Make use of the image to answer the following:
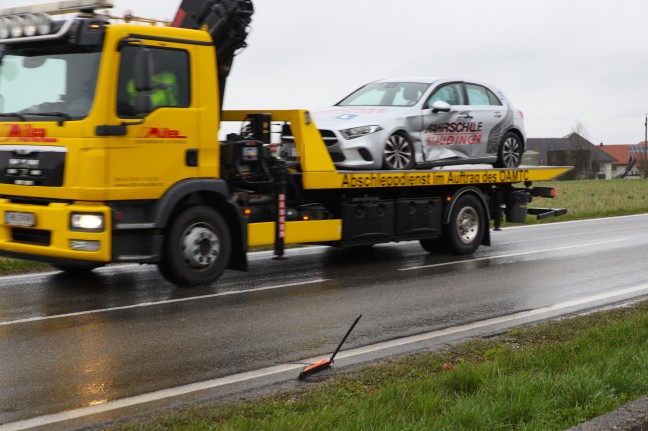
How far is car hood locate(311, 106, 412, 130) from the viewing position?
12170 millimetres

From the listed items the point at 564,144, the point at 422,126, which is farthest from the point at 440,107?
the point at 564,144

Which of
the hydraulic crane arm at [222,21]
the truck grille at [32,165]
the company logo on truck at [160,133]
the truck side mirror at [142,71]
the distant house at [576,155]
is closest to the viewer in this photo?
the truck side mirror at [142,71]

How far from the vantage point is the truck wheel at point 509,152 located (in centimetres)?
1431

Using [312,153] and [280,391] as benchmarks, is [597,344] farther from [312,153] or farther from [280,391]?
[312,153]

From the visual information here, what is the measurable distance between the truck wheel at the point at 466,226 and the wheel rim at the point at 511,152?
886mm

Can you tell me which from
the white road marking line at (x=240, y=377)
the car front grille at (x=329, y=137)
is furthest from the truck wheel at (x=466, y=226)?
the white road marking line at (x=240, y=377)

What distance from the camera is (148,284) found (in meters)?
A: 10.4

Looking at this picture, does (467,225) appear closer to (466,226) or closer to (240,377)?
(466,226)

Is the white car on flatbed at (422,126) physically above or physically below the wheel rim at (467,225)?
above

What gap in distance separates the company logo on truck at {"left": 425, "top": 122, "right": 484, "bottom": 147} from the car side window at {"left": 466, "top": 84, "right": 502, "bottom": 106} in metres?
0.39

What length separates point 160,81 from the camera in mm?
9555

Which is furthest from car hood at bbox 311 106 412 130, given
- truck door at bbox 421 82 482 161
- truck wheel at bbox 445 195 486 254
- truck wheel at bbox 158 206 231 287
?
truck wheel at bbox 158 206 231 287

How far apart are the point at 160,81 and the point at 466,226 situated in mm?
6141

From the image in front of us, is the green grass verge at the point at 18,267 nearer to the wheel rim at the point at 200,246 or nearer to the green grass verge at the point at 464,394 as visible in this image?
the wheel rim at the point at 200,246
